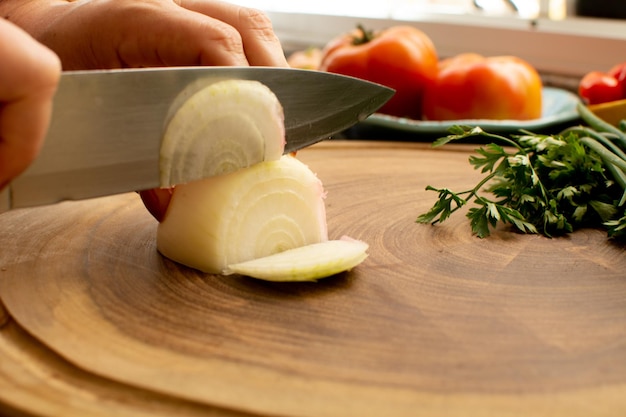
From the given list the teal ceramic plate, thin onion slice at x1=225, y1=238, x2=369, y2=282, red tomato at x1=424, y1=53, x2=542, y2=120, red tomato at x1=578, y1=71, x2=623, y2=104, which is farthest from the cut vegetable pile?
red tomato at x1=578, y1=71, x2=623, y2=104

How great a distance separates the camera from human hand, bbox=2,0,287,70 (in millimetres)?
1053

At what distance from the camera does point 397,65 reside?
209 centimetres

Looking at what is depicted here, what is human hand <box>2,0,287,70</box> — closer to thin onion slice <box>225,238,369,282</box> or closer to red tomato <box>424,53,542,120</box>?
thin onion slice <box>225,238,369,282</box>

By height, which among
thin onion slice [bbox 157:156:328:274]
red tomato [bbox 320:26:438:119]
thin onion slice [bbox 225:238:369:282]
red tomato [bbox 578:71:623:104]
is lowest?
red tomato [bbox 578:71:623:104]

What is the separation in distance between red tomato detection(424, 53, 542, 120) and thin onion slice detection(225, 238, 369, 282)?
41.4 inches

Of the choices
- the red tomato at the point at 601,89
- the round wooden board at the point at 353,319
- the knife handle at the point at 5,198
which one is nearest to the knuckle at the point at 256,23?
the round wooden board at the point at 353,319

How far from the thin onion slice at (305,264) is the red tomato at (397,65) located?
3.75ft

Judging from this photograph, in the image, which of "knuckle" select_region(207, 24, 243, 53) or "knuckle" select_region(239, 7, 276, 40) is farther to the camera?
"knuckle" select_region(239, 7, 276, 40)

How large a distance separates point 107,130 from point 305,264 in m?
0.31

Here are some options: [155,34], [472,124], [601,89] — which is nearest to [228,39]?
[155,34]

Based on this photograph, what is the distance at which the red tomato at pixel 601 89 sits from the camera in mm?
1969

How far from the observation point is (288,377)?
2.51ft

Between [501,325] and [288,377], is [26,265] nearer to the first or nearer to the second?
[288,377]

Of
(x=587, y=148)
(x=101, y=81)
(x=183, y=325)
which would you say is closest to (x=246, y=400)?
(x=183, y=325)
